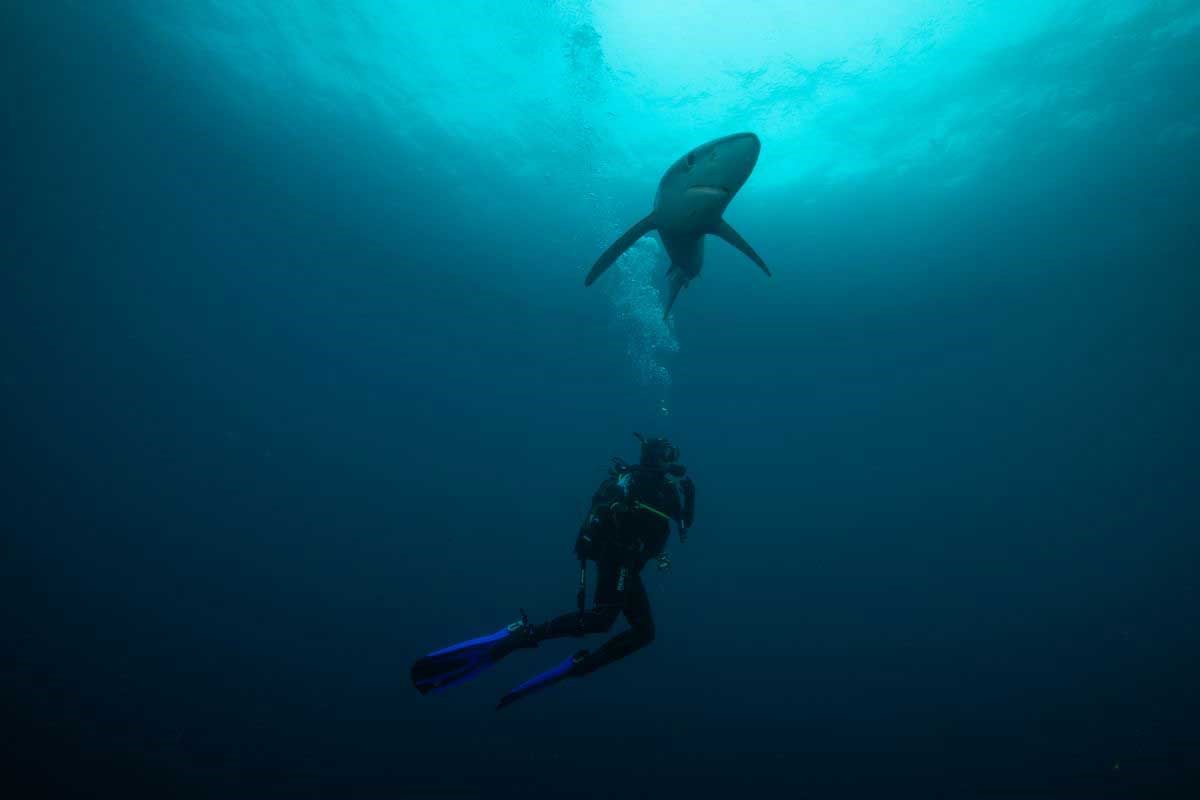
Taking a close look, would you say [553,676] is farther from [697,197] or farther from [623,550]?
[697,197]

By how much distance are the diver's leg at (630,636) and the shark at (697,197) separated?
11.5ft

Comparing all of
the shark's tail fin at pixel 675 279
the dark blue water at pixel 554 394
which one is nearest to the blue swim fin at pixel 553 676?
the shark's tail fin at pixel 675 279

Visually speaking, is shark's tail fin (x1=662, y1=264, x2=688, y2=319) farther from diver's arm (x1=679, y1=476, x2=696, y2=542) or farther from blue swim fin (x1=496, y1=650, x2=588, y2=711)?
blue swim fin (x1=496, y1=650, x2=588, y2=711)

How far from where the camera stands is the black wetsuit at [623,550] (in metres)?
4.03

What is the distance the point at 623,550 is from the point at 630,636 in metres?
0.74

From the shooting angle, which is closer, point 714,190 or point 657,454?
point 714,190

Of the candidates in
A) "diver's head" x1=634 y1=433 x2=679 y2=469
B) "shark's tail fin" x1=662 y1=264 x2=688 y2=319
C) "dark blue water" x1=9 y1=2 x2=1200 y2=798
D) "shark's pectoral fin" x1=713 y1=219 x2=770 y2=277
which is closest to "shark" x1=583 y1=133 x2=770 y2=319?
"shark's pectoral fin" x1=713 y1=219 x2=770 y2=277

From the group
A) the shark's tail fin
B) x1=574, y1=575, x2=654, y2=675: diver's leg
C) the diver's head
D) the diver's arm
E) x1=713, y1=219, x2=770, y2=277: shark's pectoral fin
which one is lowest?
x1=574, y1=575, x2=654, y2=675: diver's leg

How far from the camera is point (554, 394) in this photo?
5747 centimetres

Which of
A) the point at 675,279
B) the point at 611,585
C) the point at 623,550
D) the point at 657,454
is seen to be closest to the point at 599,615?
the point at 611,585

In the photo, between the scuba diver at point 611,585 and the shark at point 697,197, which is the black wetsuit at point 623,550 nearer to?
the scuba diver at point 611,585

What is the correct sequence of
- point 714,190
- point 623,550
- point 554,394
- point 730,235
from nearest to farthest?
1. point 714,190
2. point 623,550
3. point 730,235
4. point 554,394

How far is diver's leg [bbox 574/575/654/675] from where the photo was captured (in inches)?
156

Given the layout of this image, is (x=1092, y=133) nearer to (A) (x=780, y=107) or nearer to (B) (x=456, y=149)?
(A) (x=780, y=107)
